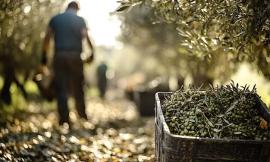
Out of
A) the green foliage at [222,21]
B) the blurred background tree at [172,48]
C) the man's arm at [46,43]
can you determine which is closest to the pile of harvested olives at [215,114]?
the green foliage at [222,21]

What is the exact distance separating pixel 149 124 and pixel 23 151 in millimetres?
7350

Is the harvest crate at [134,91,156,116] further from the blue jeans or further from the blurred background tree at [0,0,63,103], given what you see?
the blue jeans

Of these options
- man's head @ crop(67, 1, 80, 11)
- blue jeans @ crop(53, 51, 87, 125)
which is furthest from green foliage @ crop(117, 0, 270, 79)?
blue jeans @ crop(53, 51, 87, 125)

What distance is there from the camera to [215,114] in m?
6.35

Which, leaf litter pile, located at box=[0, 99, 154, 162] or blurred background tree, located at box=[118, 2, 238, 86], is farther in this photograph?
blurred background tree, located at box=[118, 2, 238, 86]

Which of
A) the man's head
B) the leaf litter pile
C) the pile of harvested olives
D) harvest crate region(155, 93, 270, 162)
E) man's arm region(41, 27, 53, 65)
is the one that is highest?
the man's head

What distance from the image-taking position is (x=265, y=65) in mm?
10344

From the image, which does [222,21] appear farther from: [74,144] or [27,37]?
[27,37]

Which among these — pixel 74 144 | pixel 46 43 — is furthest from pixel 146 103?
pixel 74 144

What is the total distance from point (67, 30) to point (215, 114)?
582cm

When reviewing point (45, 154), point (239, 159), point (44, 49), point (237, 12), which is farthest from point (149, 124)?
point (239, 159)

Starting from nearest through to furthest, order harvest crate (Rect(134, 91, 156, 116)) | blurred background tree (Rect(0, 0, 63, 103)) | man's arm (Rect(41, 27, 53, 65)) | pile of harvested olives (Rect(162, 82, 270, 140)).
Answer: pile of harvested olives (Rect(162, 82, 270, 140)) → man's arm (Rect(41, 27, 53, 65)) → blurred background tree (Rect(0, 0, 63, 103)) → harvest crate (Rect(134, 91, 156, 116))

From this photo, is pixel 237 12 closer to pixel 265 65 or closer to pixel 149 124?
pixel 265 65

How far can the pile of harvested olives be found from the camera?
5.94m
